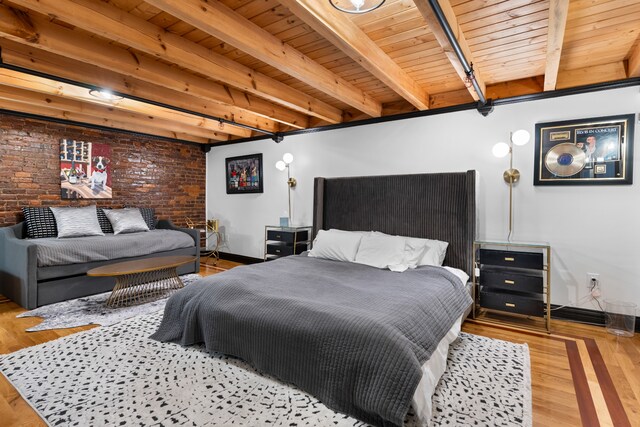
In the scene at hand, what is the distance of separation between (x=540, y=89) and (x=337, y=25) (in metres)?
2.44

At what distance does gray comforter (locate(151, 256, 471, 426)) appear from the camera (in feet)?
5.22

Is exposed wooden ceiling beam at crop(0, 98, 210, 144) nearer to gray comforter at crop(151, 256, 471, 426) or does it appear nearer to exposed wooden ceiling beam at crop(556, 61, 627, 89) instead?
gray comforter at crop(151, 256, 471, 426)

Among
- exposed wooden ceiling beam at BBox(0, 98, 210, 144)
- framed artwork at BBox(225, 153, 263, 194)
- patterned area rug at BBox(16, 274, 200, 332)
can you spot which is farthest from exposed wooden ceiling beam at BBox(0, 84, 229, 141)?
patterned area rug at BBox(16, 274, 200, 332)

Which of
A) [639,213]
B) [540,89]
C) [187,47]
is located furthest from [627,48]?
[187,47]

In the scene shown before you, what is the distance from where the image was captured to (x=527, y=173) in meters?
3.26

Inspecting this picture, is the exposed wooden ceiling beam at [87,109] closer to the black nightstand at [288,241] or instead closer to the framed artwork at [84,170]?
the framed artwork at [84,170]

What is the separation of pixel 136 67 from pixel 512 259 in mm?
3883

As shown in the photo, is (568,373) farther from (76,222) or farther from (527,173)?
(76,222)

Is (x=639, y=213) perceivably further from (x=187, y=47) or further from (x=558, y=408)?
(x=187, y=47)

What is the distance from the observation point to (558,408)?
1.80 meters

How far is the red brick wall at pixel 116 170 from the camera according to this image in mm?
4145

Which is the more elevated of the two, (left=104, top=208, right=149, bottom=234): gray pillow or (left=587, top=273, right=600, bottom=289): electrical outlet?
(left=104, top=208, right=149, bottom=234): gray pillow

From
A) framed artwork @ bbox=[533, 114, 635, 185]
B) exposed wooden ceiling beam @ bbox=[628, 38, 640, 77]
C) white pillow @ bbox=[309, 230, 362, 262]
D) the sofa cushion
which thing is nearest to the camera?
exposed wooden ceiling beam @ bbox=[628, 38, 640, 77]

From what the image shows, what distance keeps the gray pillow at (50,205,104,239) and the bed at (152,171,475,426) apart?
2.55 m
